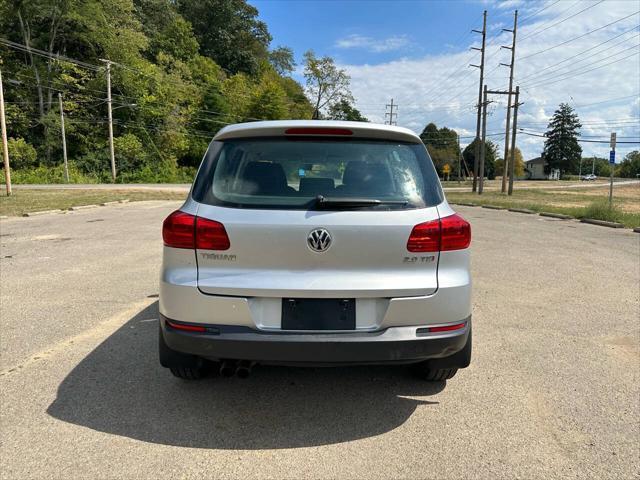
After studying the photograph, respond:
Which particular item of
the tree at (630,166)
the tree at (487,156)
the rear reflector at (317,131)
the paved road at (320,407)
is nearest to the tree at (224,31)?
the tree at (487,156)

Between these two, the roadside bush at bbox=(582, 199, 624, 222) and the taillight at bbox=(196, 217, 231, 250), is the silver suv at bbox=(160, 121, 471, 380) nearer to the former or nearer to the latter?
the taillight at bbox=(196, 217, 231, 250)

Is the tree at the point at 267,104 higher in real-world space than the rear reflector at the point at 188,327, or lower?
higher

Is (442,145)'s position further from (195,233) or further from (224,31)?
(195,233)

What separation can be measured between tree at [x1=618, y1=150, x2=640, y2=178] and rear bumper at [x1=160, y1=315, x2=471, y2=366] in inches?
5614

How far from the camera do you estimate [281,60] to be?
8912 centimetres

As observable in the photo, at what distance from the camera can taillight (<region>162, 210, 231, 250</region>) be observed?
2699 mm

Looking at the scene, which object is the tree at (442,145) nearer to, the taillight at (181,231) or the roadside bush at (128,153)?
the roadside bush at (128,153)

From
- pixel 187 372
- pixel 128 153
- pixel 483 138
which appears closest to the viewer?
pixel 187 372

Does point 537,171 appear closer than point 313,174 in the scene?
No

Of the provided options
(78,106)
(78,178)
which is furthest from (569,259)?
(78,106)

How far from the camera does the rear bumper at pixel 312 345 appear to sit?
2.64 m

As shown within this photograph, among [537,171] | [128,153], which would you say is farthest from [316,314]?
[537,171]

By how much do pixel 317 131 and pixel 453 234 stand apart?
41.9 inches

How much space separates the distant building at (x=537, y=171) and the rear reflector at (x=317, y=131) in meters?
127
